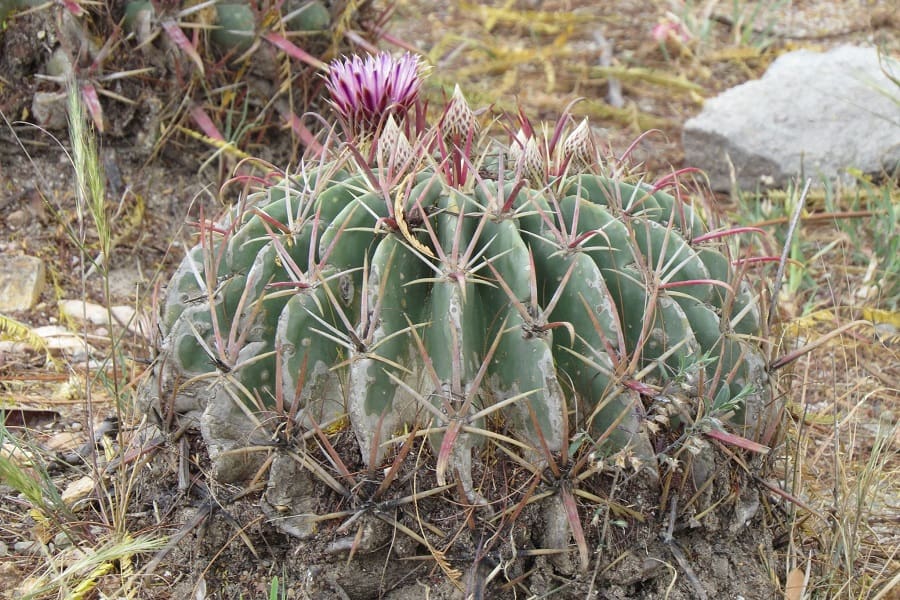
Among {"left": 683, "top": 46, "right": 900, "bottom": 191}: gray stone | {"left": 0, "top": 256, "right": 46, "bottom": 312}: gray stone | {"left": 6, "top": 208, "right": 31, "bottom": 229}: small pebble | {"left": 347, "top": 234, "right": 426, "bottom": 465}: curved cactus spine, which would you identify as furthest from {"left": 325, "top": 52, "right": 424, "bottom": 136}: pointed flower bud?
{"left": 683, "top": 46, "right": 900, "bottom": 191}: gray stone

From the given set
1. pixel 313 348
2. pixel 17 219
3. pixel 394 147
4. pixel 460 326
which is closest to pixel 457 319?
pixel 460 326

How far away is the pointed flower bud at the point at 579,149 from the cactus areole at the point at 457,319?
0.06 meters

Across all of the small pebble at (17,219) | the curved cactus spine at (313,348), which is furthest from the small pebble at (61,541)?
the small pebble at (17,219)

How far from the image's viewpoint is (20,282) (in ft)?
10.9

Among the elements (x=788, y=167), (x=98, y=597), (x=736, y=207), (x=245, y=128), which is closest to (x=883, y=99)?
(x=788, y=167)

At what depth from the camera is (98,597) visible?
2.08 metres

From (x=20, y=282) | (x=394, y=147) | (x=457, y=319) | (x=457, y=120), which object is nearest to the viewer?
(x=457, y=319)

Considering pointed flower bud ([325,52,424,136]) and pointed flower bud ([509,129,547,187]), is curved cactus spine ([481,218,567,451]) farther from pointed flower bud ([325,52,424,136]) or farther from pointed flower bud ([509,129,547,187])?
pointed flower bud ([325,52,424,136])

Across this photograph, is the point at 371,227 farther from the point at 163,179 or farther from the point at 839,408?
the point at 163,179

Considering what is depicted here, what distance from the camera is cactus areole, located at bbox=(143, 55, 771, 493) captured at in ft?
5.92

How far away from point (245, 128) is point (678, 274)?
2.26m

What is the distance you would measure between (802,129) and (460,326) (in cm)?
340

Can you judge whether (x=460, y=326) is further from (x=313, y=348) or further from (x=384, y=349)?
(x=313, y=348)

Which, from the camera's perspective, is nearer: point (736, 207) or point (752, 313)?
point (752, 313)
